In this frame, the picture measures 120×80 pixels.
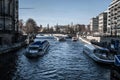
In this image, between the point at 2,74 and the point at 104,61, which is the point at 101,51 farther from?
the point at 2,74

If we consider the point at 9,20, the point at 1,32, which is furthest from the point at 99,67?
the point at 9,20

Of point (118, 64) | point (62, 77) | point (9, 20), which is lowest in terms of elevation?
point (62, 77)

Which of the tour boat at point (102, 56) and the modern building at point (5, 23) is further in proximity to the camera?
the modern building at point (5, 23)

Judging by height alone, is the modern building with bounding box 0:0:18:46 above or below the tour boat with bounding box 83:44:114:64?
above

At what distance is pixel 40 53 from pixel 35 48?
68.4 inches

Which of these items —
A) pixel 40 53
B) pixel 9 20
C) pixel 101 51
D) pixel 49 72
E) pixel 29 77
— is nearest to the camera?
pixel 29 77

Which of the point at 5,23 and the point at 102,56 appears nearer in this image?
the point at 102,56

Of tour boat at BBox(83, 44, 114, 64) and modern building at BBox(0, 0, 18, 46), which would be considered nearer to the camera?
tour boat at BBox(83, 44, 114, 64)

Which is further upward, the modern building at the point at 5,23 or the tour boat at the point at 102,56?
the modern building at the point at 5,23

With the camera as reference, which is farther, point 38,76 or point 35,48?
point 35,48

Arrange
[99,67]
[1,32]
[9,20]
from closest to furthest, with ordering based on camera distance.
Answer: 1. [99,67]
2. [1,32]
3. [9,20]

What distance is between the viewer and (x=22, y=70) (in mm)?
44812

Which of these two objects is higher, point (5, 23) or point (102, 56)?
point (5, 23)

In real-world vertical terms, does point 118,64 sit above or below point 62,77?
above
